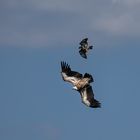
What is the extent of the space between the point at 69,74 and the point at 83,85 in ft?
6.65

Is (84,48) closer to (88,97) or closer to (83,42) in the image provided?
(83,42)

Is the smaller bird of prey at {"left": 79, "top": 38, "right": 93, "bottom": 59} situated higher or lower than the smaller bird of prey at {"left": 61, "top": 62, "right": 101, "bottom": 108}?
higher

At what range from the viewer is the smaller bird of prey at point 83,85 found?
8500 cm

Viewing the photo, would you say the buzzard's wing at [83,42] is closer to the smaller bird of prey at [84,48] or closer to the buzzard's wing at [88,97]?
the smaller bird of prey at [84,48]

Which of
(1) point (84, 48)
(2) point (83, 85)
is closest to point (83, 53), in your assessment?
(1) point (84, 48)

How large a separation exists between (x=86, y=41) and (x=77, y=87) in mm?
6927

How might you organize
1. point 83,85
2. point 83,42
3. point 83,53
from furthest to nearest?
1. point 83,42
2. point 83,53
3. point 83,85

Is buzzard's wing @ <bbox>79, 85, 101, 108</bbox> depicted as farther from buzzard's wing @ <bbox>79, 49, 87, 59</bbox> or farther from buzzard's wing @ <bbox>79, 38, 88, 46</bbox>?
buzzard's wing @ <bbox>79, 38, 88, 46</bbox>

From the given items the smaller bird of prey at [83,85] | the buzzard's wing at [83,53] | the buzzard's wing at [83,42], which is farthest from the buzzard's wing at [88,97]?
the buzzard's wing at [83,42]

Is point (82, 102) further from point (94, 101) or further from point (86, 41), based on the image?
point (86, 41)

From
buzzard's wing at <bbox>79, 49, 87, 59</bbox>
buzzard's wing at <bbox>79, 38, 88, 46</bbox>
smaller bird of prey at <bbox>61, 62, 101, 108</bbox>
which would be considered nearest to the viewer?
smaller bird of prey at <bbox>61, 62, 101, 108</bbox>

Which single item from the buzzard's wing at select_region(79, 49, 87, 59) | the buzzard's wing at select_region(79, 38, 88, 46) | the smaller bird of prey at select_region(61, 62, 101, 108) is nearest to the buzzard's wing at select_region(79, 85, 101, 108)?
the smaller bird of prey at select_region(61, 62, 101, 108)

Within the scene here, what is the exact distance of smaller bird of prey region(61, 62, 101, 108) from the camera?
279 feet

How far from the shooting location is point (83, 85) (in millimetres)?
85000
